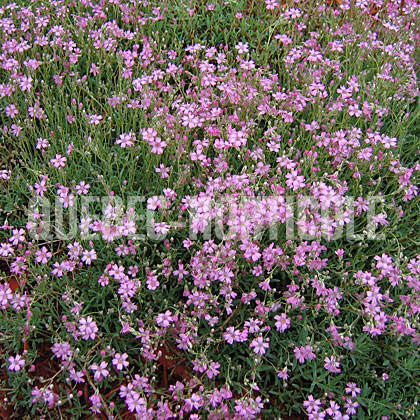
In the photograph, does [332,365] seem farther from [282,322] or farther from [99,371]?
[99,371]

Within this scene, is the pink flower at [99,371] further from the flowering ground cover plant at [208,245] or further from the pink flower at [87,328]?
the pink flower at [87,328]

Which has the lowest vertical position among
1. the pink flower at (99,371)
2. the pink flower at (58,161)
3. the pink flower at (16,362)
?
the pink flower at (16,362)

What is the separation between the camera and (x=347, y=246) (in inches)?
156

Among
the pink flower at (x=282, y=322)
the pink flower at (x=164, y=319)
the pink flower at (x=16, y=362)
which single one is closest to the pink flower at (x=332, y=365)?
the pink flower at (x=282, y=322)

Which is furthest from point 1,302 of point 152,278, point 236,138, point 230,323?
point 236,138

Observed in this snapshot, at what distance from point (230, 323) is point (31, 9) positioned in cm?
411

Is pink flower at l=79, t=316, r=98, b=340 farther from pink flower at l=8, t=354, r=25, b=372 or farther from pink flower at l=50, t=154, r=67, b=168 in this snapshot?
pink flower at l=50, t=154, r=67, b=168

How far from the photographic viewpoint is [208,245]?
11.3 feet

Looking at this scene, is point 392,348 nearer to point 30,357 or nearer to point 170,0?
A: point 30,357

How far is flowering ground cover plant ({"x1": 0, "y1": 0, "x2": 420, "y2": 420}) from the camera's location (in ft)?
10.8

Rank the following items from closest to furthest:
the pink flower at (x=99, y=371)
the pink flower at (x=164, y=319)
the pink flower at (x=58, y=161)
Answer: the pink flower at (x=99, y=371) < the pink flower at (x=164, y=319) < the pink flower at (x=58, y=161)

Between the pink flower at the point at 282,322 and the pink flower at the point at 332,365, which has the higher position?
the pink flower at the point at 282,322

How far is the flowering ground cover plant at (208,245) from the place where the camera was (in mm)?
3303

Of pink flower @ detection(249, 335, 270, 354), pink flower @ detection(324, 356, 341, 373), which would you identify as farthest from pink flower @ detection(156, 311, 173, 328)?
pink flower @ detection(324, 356, 341, 373)
